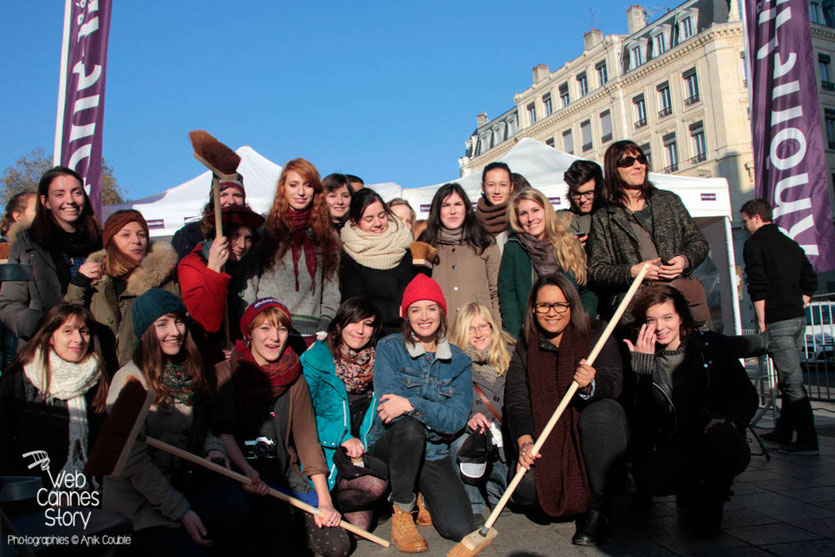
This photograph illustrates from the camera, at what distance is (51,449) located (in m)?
3.07

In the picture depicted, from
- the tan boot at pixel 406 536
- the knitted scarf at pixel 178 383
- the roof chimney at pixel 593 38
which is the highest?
the roof chimney at pixel 593 38

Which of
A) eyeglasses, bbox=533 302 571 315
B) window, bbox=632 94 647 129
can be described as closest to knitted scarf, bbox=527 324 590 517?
eyeglasses, bbox=533 302 571 315

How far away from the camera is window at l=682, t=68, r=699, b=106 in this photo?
102ft

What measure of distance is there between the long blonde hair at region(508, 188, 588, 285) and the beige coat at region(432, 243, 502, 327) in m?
0.34

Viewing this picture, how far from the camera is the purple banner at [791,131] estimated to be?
6645mm

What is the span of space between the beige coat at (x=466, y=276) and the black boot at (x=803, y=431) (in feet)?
8.23

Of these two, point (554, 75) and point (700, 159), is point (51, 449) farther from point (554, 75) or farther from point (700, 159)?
point (554, 75)

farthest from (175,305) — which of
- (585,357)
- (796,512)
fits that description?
(796,512)

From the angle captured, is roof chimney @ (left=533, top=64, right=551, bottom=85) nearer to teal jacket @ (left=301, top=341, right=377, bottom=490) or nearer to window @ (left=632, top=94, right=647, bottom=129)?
window @ (left=632, top=94, right=647, bottom=129)

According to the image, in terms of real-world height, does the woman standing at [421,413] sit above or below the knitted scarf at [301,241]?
below

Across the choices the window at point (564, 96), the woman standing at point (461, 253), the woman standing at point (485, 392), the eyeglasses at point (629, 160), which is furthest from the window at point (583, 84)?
the woman standing at point (485, 392)

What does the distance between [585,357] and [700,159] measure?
101 ft

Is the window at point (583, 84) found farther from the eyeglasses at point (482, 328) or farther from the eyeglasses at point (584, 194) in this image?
the eyeglasses at point (482, 328)

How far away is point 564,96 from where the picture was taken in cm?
4028
